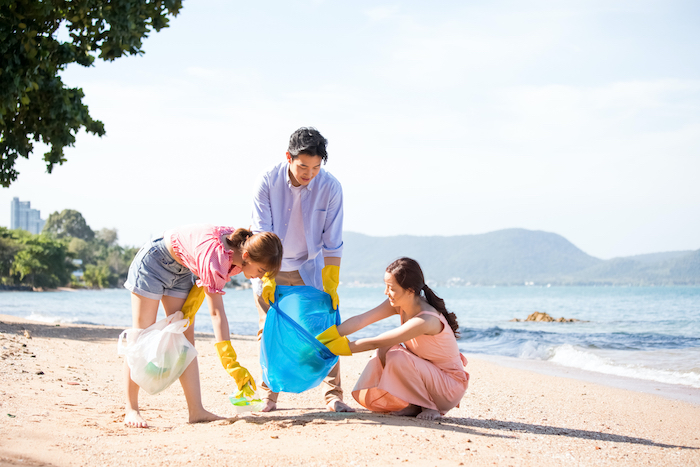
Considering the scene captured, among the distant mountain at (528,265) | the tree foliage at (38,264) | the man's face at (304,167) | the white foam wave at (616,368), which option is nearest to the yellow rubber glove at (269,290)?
the man's face at (304,167)

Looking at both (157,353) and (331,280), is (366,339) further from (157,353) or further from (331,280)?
(157,353)

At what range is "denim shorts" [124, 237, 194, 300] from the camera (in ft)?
11.2

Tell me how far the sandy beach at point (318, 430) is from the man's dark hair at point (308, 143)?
1.74 metres

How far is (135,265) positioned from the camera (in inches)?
137

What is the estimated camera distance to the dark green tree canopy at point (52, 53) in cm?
561

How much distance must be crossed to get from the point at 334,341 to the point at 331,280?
59cm

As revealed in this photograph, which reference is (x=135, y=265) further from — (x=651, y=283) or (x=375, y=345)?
(x=651, y=283)

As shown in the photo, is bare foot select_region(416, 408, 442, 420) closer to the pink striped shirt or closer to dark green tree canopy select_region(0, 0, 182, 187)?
the pink striped shirt

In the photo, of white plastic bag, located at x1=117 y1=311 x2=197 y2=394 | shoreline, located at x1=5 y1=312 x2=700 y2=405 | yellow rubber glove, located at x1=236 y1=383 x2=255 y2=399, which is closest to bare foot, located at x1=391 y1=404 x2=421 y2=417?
yellow rubber glove, located at x1=236 y1=383 x2=255 y2=399

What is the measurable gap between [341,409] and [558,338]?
41.2 ft

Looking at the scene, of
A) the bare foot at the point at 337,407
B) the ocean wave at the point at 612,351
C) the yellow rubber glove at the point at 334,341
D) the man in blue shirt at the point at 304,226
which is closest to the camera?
the yellow rubber glove at the point at 334,341

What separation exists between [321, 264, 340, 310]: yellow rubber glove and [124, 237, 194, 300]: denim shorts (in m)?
1.06

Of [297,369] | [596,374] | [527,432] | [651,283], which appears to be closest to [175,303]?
[297,369]

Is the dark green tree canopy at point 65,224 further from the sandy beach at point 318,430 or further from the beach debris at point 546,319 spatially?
the sandy beach at point 318,430
